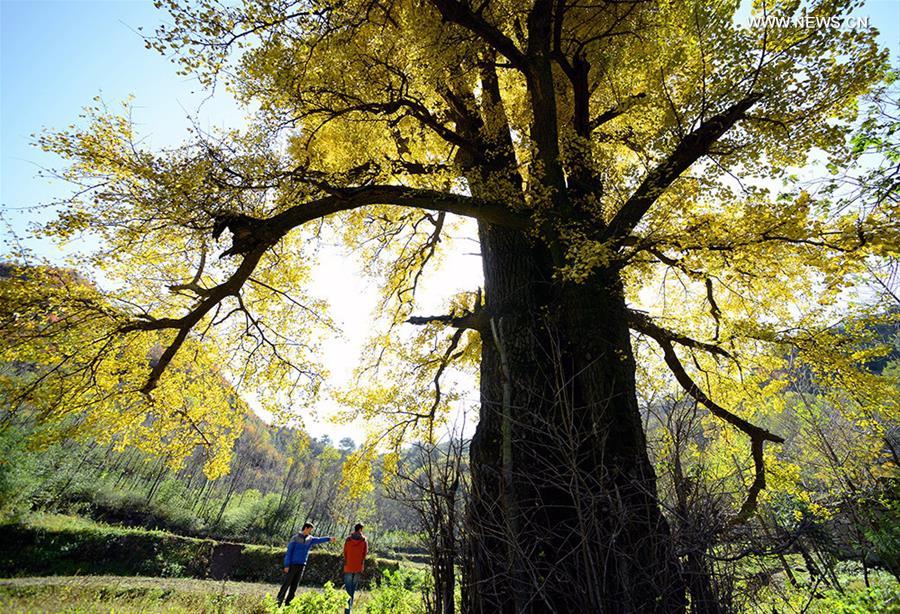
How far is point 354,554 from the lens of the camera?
6.80 metres

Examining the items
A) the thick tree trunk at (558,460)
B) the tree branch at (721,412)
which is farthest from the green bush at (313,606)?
the tree branch at (721,412)

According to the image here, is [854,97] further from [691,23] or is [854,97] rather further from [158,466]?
[158,466]

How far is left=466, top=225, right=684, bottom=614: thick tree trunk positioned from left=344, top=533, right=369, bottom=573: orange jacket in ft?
14.0

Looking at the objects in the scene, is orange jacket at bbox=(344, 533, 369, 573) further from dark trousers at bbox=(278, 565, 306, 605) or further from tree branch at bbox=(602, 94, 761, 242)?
tree branch at bbox=(602, 94, 761, 242)

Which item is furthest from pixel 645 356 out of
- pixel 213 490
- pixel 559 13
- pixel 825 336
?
pixel 213 490

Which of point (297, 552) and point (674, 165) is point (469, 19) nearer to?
point (674, 165)

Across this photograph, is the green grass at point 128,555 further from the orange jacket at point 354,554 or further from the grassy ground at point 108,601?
the orange jacket at point 354,554

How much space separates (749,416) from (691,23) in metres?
6.96

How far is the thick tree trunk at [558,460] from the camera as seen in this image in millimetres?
2098

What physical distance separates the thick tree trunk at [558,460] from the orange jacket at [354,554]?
427 centimetres

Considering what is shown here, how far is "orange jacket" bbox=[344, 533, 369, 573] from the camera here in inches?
263

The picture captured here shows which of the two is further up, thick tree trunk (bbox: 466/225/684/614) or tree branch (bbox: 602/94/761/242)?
tree branch (bbox: 602/94/761/242)

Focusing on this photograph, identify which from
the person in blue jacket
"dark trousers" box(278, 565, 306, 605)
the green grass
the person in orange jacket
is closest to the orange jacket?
the person in orange jacket

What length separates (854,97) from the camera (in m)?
3.79
